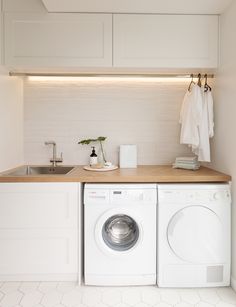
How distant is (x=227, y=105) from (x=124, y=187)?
3.61ft

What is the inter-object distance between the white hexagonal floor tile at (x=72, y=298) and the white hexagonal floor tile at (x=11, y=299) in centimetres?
33

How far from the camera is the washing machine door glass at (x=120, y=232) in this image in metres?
2.01

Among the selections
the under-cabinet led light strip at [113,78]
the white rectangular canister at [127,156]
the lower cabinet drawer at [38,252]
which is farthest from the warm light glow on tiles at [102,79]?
the lower cabinet drawer at [38,252]

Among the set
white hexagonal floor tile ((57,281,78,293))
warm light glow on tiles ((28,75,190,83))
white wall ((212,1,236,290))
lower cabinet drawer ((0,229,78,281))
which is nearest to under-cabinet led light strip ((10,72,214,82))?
warm light glow on tiles ((28,75,190,83))

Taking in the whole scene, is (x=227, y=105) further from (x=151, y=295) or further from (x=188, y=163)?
(x=151, y=295)

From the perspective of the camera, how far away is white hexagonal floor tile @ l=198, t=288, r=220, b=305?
1831 millimetres

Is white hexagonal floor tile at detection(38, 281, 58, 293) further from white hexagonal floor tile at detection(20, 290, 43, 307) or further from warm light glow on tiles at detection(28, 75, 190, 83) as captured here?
warm light glow on tiles at detection(28, 75, 190, 83)

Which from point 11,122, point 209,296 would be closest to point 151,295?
point 209,296

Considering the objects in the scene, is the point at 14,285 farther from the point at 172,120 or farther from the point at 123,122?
the point at 172,120

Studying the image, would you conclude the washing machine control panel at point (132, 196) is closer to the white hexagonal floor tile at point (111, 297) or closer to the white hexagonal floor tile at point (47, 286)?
the white hexagonal floor tile at point (111, 297)

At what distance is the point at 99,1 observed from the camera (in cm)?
194

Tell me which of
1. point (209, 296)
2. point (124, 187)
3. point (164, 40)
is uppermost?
point (164, 40)

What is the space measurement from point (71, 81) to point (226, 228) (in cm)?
202

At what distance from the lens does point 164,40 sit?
2.13m
